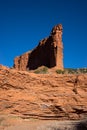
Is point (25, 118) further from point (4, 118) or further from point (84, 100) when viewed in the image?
point (84, 100)

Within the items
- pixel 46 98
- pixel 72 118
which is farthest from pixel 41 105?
pixel 72 118

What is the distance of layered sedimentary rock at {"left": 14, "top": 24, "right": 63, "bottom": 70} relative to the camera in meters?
40.7

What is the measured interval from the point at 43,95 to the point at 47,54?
2971 cm

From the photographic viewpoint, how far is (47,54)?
1721 inches

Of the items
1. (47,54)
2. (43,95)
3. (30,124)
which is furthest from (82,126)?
(47,54)

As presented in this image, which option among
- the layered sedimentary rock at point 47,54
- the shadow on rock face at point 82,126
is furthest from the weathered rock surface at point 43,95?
the layered sedimentary rock at point 47,54

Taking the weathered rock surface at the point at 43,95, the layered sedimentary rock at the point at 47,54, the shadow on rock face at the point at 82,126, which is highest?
the layered sedimentary rock at the point at 47,54

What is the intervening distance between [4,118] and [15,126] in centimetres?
76

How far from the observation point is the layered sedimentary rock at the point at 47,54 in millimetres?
40688

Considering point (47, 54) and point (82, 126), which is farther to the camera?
point (47, 54)

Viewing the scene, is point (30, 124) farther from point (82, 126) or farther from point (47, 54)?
point (47, 54)

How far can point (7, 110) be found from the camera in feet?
45.2

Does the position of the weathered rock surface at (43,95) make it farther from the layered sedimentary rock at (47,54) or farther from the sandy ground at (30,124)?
the layered sedimentary rock at (47,54)

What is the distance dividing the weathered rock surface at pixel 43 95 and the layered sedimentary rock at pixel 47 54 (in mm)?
24482
